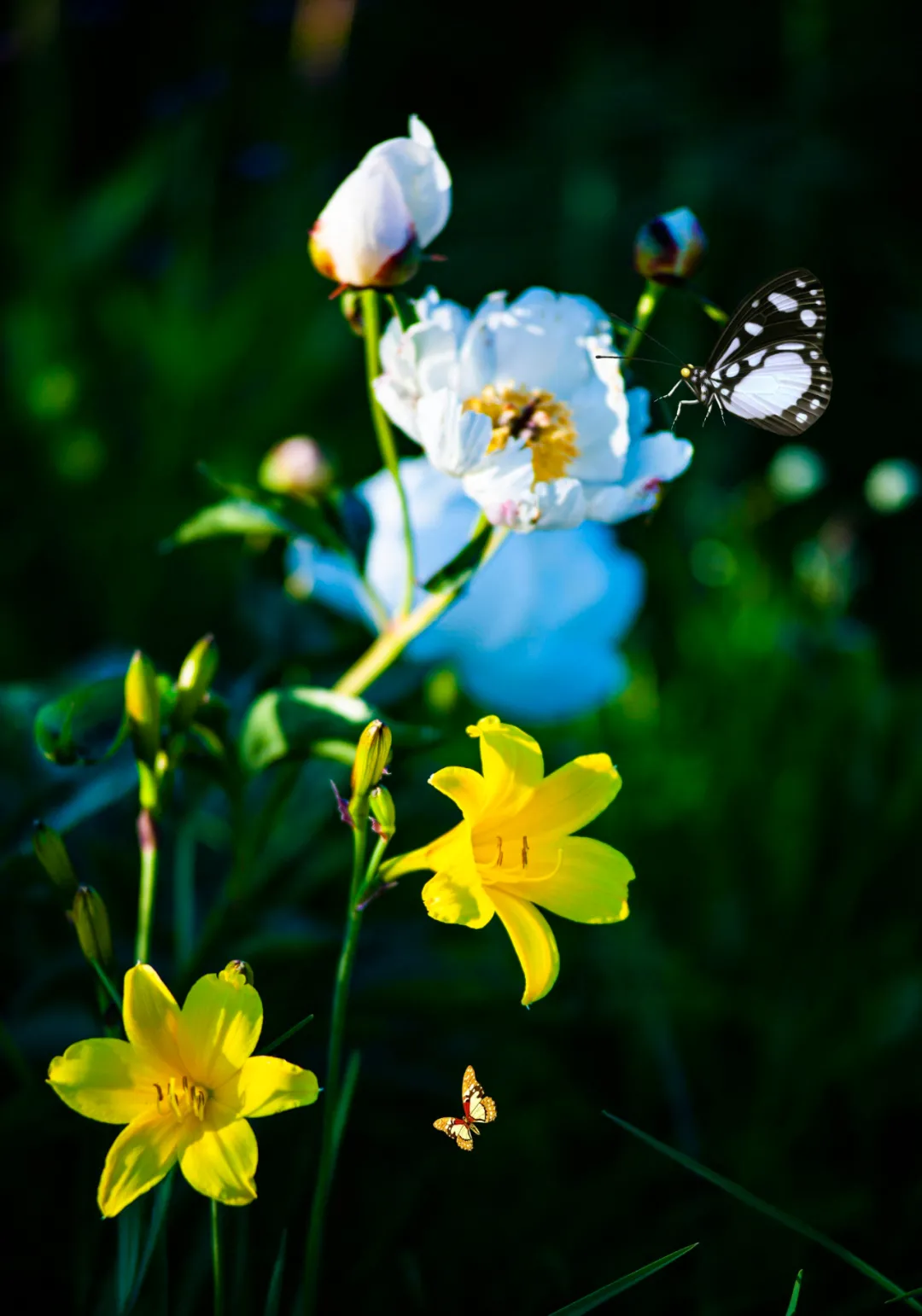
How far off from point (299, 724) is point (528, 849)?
0.63 ft

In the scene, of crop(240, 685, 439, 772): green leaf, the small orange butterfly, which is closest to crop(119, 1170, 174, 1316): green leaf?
the small orange butterfly

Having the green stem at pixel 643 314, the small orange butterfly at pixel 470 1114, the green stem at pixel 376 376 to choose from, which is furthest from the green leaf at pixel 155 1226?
the green stem at pixel 643 314

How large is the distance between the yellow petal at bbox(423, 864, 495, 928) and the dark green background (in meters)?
0.26

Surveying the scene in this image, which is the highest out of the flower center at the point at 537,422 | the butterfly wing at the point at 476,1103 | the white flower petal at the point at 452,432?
the white flower petal at the point at 452,432

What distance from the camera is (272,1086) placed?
0.49 meters

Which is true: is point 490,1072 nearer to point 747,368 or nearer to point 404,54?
point 747,368

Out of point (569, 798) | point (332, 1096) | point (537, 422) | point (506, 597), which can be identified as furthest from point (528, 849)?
point (506, 597)

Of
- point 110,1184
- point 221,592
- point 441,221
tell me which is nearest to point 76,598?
point 221,592

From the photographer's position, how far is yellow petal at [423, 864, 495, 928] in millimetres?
501

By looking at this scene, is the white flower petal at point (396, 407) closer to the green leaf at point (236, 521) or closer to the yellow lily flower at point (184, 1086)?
the green leaf at point (236, 521)

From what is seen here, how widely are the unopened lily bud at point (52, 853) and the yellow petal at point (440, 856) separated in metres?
0.15

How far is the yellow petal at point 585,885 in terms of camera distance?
1.77 ft

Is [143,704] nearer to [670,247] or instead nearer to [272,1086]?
[272,1086]

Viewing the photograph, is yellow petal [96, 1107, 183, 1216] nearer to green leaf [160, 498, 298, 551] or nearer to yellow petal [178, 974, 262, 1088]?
yellow petal [178, 974, 262, 1088]
